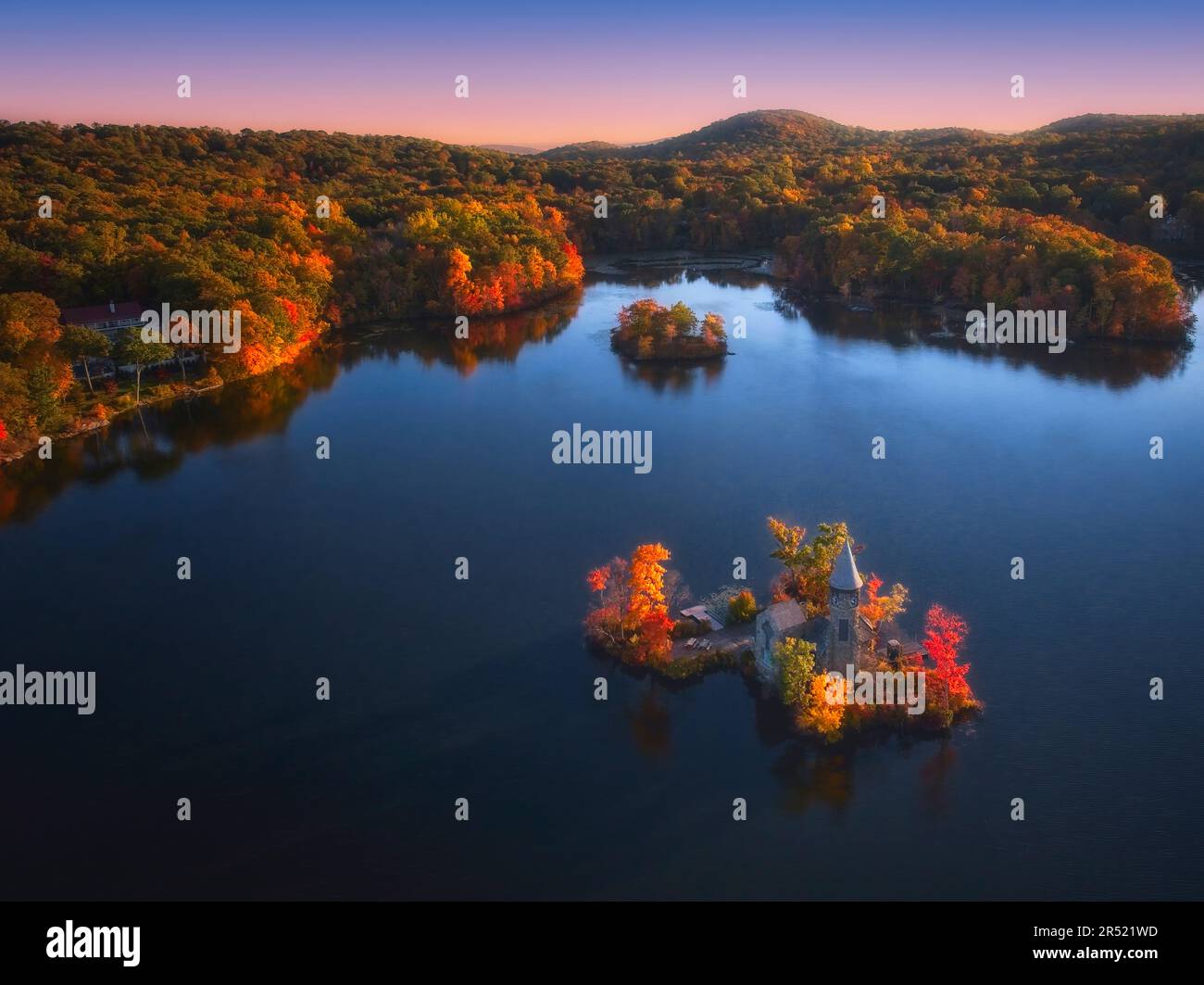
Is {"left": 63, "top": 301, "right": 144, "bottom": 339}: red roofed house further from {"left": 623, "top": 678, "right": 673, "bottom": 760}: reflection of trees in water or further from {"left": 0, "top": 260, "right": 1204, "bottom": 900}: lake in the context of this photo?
{"left": 623, "top": 678, "right": 673, "bottom": 760}: reflection of trees in water

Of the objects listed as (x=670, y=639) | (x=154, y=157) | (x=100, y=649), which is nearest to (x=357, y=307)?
(x=154, y=157)

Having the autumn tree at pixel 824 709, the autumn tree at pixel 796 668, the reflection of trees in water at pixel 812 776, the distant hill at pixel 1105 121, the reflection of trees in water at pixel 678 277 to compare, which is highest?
the distant hill at pixel 1105 121

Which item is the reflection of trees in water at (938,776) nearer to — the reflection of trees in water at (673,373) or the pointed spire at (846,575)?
the pointed spire at (846,575)

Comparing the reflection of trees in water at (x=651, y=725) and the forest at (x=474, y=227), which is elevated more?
the forest at (x=474, y=227)

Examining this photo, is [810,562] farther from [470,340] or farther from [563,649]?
[470,340]

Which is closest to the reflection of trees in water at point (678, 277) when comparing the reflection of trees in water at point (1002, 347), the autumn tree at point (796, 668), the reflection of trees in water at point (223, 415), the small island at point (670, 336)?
the reflection of trees in water at point (1002, 347)

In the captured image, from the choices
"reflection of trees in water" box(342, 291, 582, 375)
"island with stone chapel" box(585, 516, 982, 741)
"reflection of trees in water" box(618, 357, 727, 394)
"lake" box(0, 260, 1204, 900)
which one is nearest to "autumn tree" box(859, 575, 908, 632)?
"island with stone chapel" box(585, 516, 982, 741)
